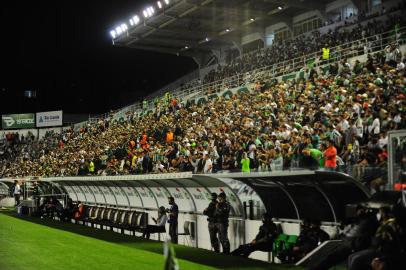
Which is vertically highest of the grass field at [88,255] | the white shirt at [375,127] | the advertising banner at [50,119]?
the advertising banner at [50,119]

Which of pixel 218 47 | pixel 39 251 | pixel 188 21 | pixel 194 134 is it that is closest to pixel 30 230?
pixel 39 251

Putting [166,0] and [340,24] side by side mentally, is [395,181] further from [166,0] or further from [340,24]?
[166,0]

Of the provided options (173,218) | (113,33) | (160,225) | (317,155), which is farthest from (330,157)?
(113,33)

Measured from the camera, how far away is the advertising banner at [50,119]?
6038 centimetres

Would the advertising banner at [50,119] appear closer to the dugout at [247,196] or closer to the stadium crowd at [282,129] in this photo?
the stadium crowd at [282,129]

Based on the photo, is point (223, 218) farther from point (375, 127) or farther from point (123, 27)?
point (123, 27)

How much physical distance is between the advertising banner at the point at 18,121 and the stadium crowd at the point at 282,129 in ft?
83.9

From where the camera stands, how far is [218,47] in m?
54.1

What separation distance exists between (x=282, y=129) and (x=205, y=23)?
31.4 metres

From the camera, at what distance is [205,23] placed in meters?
48.1

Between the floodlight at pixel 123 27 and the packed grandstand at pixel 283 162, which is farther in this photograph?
the floodlight at pixel 123 27

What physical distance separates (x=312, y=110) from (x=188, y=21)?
30730mm

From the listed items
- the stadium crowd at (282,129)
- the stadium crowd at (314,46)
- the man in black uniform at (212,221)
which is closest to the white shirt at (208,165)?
the stadium crowd at (282,129)

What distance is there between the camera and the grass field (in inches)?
517
